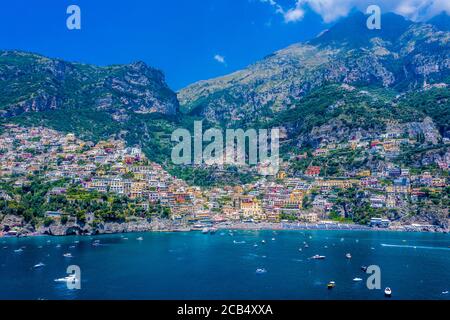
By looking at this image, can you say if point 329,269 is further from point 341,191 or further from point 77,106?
point 77,106

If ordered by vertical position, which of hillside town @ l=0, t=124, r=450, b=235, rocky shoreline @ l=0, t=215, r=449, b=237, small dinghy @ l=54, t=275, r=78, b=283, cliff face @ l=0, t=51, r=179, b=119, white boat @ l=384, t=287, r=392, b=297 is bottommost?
white boat @ l=384, t=287, r=392, b=297

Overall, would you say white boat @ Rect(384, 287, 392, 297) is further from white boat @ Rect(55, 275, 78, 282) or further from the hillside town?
the hillside town

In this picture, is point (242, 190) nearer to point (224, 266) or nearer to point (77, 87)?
point (224, 266)

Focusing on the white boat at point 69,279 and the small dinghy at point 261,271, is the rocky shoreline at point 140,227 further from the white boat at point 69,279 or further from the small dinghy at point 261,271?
the small dinghy at point 261,271

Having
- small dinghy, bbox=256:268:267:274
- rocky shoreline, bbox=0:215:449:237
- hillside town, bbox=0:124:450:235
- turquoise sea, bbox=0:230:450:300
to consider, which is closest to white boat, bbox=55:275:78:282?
turquoise sea, bbox=0:230:450:300

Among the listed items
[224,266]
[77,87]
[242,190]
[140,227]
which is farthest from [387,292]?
[77,87]
